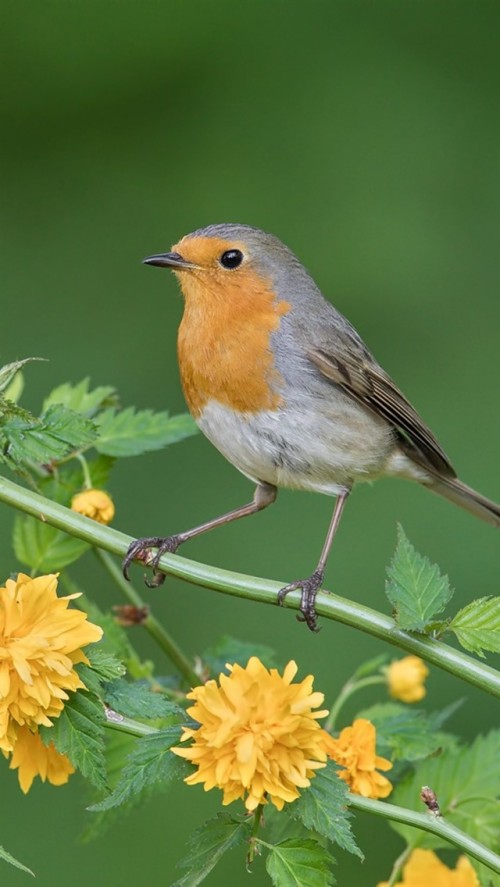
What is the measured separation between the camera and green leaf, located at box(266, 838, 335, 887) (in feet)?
4.51

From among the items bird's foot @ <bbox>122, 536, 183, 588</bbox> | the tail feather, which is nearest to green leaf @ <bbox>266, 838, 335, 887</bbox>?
bird's foot @ <bbox>122, 536, 183, 588</bbox>

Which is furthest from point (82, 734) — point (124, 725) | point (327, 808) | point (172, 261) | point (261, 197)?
point (261, 197)

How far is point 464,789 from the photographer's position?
71.6 inches

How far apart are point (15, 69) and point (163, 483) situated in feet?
6.68

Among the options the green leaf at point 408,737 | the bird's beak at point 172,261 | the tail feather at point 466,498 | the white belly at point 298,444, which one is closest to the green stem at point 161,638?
the green leaf at point 408,737

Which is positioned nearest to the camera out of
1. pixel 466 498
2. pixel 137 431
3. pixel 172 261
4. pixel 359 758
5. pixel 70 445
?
pixel 359 758

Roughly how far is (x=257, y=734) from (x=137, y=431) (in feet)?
2.57

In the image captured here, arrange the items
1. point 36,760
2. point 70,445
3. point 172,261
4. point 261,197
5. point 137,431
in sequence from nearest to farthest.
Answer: point 36,760, point 70,445, point 137,431, point 172,261, point 261,197

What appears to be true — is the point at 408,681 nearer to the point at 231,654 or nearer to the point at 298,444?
the point at 231,654

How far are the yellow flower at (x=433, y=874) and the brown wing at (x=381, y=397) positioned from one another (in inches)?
56.3

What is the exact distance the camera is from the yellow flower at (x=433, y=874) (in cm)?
156

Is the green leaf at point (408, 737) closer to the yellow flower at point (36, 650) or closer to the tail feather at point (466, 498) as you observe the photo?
the yellow flower at point (36, 650)

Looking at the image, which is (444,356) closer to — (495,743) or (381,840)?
(381,840)

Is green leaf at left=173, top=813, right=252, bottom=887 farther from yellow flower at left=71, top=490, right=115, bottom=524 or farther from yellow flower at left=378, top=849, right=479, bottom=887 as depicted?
yellow flower at left=71, top=490, right=115, bottom=524
